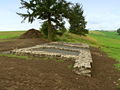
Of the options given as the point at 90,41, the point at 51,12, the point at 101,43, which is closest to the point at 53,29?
the point at 51,12

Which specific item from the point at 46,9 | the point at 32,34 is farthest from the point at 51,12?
the point at 32,34

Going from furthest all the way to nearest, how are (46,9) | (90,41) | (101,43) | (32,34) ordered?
(101,43), (90,41), (32,34), (46,9)

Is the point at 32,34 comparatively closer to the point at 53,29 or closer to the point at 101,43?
the point at 53,29

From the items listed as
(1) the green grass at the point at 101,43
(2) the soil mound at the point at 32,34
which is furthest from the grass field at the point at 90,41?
(2) the soil mound at the point at 32,34

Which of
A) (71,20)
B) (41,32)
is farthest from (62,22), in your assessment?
(41,32)

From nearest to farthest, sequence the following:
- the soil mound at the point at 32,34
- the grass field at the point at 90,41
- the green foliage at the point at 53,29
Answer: the grass field at the point at 90,41
the green foliage at the point at 53,29
the soil mound at the point at 32,34

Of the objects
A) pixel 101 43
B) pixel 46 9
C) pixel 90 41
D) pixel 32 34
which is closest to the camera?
pixel 46 9

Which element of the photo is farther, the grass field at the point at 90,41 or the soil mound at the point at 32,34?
the soil mound at the point at 32,34

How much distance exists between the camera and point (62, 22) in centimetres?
3033

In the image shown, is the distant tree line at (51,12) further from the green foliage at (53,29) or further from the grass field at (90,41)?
the grass field at (90,41)

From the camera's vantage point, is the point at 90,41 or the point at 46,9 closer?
the point at 46,9

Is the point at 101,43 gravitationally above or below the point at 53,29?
below

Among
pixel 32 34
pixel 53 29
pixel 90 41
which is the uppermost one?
pixel 53 29

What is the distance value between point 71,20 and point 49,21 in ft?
12.1
